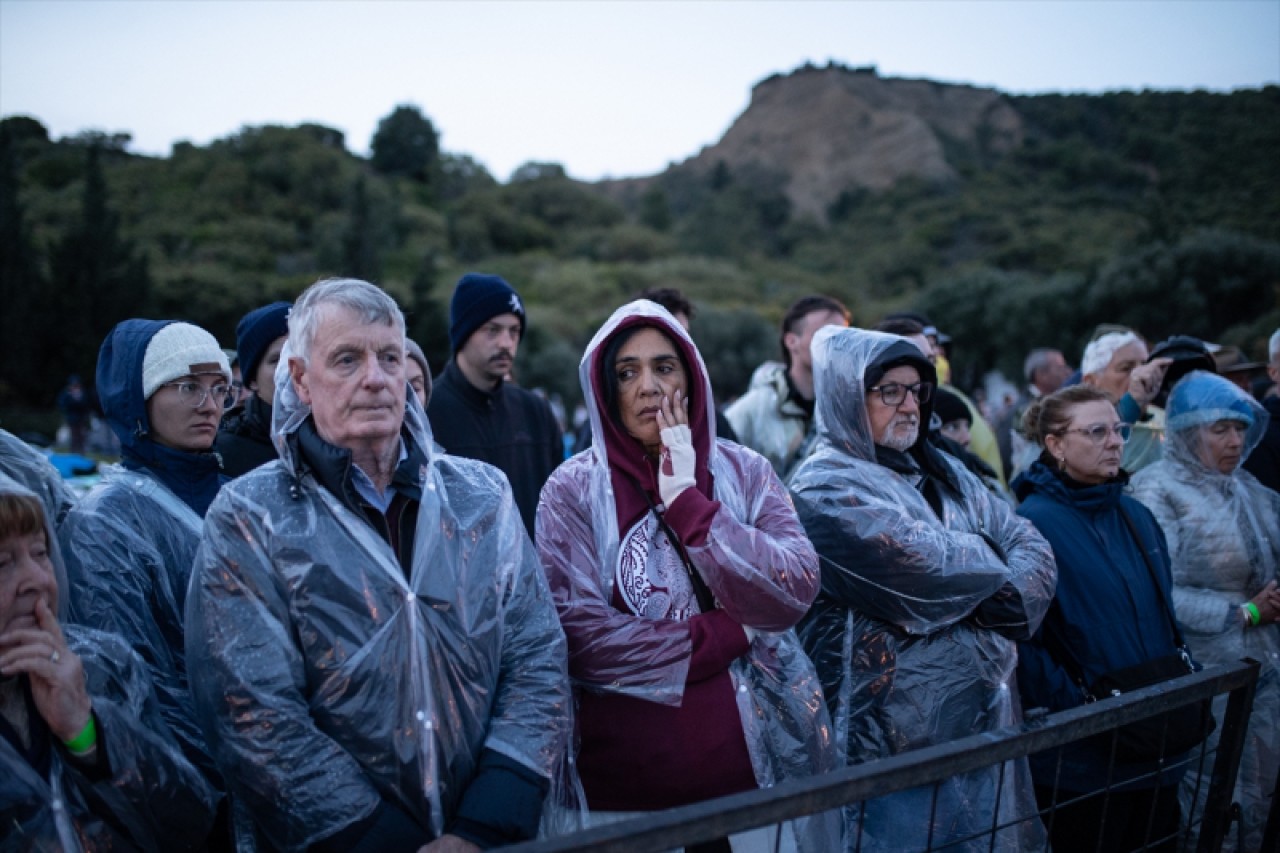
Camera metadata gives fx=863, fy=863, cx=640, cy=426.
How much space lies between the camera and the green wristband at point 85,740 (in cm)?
169

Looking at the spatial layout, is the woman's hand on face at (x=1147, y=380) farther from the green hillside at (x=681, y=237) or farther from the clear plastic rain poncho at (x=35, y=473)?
the clear plastic rain poncho at (x=35, y=473)

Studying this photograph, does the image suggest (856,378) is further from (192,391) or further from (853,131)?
(853,131)

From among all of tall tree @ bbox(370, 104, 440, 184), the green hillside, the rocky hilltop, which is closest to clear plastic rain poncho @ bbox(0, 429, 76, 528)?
the green hillside

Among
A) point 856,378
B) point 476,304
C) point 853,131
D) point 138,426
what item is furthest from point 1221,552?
point 853,131

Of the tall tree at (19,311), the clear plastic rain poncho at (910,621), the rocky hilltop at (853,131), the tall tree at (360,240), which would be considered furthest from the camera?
the rocky hilltop at (853,131)

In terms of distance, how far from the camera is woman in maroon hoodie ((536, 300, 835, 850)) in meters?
2.04

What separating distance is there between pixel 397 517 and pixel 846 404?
1.49 meters

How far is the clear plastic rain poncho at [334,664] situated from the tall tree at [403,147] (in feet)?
293

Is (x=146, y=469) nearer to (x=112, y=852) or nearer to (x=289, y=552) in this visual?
(x=289, y=552)

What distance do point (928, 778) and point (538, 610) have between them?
91cm

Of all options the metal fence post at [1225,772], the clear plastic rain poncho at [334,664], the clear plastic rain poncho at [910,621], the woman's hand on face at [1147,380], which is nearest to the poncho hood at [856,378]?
the clear plastic rain poncho at [910,621]

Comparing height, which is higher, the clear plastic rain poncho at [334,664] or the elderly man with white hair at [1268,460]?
the elderly man with white hair at [1268,460]

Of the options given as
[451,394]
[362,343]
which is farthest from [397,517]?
[451,394]

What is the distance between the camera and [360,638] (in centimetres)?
180
